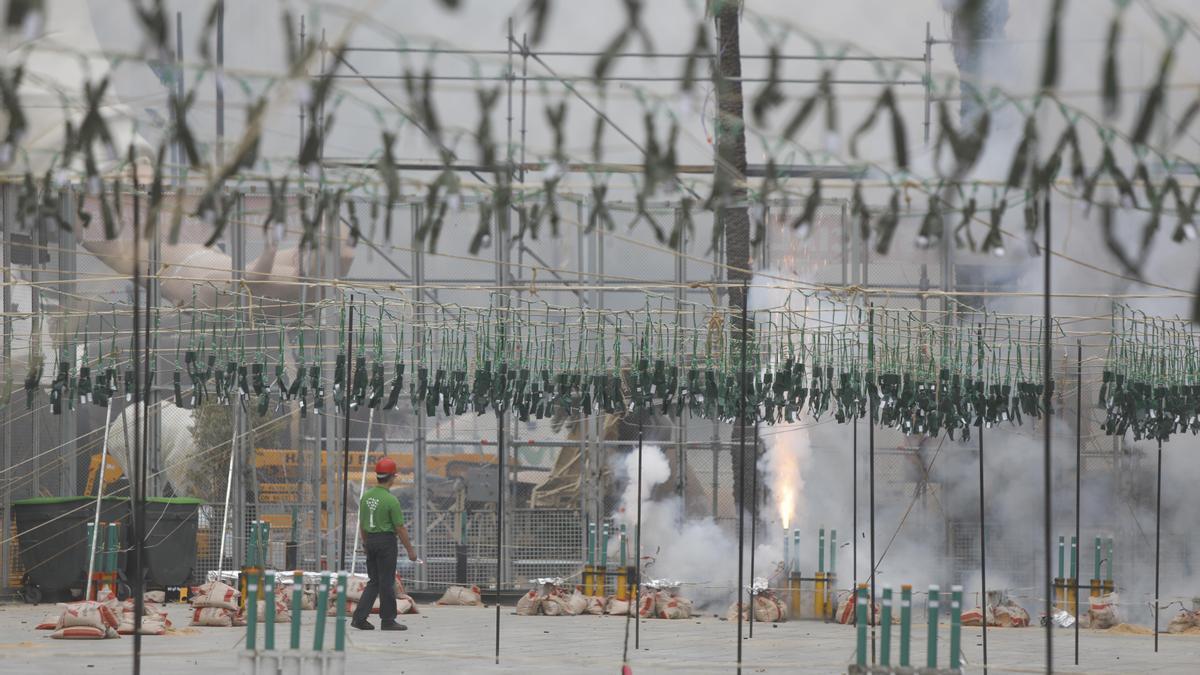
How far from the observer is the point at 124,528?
20.4m

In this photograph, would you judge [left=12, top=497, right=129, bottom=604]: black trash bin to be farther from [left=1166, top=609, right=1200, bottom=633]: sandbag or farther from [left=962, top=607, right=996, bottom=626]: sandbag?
[left=1166, top=609, right=1200, bottom=633]: sandbag

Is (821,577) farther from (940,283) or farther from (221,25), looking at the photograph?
(221,25)

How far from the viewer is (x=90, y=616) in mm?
14516

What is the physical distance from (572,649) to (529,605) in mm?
4522

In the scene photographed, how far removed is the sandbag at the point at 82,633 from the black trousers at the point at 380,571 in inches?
78.3

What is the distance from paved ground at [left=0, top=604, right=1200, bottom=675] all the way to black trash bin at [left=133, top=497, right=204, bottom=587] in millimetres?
1458

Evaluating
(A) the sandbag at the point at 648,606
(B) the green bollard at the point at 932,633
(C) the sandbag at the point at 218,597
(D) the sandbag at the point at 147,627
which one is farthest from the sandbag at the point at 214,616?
(B) the green bollard at the point at 932,633

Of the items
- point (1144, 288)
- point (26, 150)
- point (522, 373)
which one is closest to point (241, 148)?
point (26, 150)

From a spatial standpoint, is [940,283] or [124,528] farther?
[940,283]

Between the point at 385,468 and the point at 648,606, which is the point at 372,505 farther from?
the point at 648,606

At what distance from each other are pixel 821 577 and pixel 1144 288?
6388 millimetres

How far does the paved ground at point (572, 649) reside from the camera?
12867 millimetres

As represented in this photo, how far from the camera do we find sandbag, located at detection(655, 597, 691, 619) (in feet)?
62.3

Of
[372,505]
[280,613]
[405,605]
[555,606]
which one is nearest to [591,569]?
[555,606]
